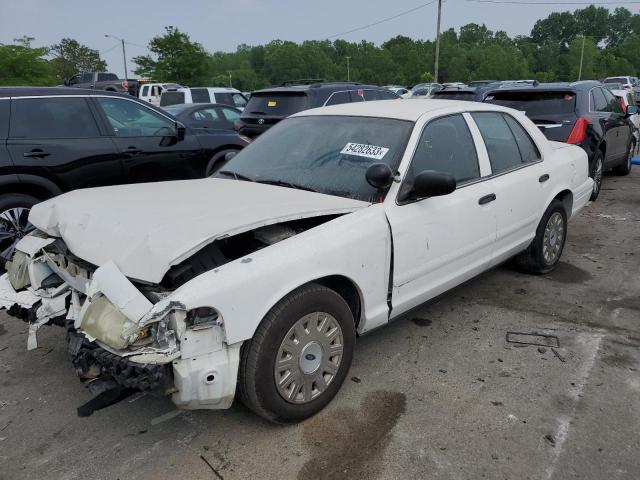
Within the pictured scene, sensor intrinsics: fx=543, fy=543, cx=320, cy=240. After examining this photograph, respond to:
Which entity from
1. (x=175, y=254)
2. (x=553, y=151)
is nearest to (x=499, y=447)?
(x=175, y=254)

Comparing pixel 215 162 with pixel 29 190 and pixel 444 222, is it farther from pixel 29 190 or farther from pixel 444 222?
pixel 444 222

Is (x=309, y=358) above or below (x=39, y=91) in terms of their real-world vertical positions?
below

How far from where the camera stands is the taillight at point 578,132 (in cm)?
743

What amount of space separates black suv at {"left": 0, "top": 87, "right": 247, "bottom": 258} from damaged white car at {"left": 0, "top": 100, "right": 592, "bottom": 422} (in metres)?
2.07

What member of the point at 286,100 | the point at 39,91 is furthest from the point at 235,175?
the point at 286,100

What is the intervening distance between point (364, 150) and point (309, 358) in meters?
Answer: 1.44

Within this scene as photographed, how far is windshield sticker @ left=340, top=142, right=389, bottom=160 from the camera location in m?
3.50

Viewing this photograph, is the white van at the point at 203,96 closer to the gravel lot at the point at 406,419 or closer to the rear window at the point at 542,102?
the rear window at the point at 542,102

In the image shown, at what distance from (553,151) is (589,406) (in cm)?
275

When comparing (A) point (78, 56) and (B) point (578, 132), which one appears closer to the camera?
(B) point (578, 132)

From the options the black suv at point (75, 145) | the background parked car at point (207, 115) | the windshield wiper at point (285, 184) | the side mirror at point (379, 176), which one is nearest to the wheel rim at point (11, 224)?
the black suv at point (75, 145)

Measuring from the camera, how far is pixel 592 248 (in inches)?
236

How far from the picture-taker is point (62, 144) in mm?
5516

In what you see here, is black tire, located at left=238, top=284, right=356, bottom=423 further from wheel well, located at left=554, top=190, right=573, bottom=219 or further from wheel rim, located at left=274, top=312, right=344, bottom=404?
wheel well, located at left=554, top=190, right=573, bottom=219
